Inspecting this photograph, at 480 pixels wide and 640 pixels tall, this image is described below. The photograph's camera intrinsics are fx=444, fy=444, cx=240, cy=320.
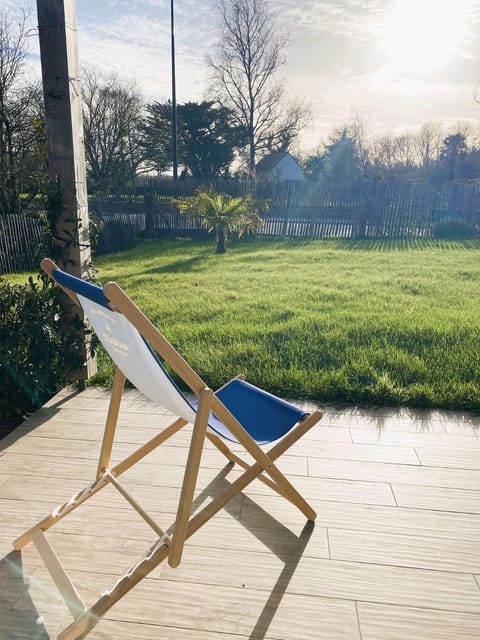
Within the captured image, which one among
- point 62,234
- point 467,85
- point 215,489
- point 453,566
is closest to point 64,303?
point 62,234

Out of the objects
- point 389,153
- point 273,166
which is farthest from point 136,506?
point 389,153

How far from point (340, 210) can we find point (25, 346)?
1136 centimetres

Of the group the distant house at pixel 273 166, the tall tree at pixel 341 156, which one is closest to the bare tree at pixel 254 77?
the distant house at pixel 273 166

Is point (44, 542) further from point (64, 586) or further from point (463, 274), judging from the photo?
point (463, 274)

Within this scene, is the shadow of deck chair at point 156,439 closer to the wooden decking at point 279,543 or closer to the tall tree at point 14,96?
the wooden decking at point 279,543

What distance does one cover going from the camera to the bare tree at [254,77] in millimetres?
21625

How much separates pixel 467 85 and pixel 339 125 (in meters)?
22.9

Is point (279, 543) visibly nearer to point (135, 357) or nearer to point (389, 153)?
point (135, 357)

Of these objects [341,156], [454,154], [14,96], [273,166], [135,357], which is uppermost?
[341,156]

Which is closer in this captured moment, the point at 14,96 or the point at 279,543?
the point at 279,543

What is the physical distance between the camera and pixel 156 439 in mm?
2027

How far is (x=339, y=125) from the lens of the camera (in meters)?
39.6

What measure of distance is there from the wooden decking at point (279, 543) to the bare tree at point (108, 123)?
19.0 metres

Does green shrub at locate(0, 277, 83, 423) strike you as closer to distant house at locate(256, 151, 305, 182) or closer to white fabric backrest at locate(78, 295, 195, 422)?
white fabric backrest at locate(78, 295, 195, 422)
